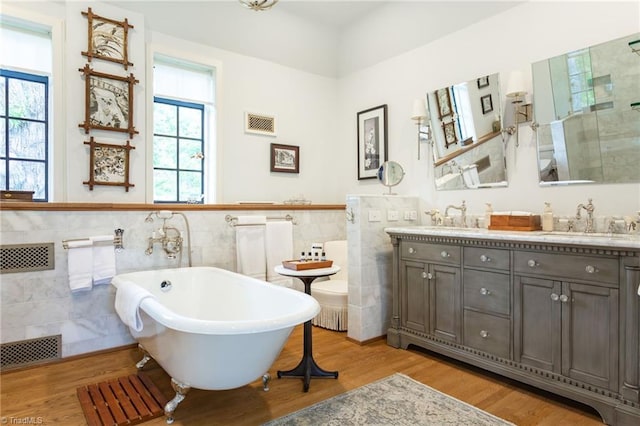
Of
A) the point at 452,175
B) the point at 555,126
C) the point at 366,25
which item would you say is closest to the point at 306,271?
the point at 452,175

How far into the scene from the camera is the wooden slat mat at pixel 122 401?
2.01 metres

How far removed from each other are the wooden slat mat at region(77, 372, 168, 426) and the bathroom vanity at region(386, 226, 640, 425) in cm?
188

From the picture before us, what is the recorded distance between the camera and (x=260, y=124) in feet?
13.7

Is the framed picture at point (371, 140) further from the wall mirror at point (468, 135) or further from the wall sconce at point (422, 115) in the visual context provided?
the wall mirror at point (468, 135)

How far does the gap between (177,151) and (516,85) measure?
10.2 feet

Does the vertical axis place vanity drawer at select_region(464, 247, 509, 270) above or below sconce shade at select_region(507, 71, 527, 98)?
below

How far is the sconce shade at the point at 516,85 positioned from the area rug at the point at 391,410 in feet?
7.18

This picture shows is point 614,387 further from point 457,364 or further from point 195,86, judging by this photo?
point 195,86

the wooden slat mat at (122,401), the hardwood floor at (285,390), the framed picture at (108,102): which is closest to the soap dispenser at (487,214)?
the hardwood floor at (285,390)

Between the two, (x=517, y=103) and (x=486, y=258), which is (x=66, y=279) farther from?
(x=517, y=103)

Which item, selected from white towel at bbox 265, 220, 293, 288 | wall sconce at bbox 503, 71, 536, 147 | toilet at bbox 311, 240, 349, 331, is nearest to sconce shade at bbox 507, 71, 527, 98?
wall sconce at bbox 503, 71, 536, 147

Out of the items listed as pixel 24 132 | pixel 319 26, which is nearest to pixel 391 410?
pixel 24 132

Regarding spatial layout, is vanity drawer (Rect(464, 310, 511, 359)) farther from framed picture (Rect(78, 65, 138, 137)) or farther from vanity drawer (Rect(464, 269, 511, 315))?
framed picture (Rect(78, 65, 138, 137))

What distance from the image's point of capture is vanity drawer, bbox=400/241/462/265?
2.73 meters
